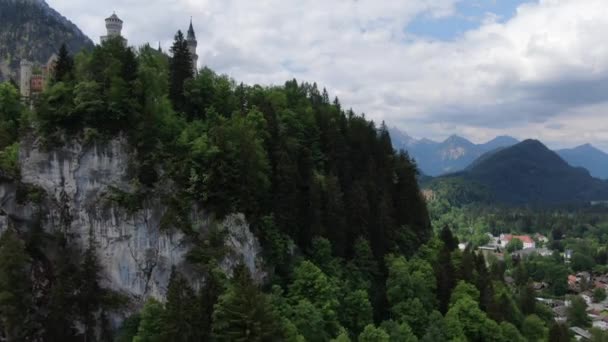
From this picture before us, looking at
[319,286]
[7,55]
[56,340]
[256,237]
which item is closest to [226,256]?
[256,237]

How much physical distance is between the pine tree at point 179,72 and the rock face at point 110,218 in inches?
401

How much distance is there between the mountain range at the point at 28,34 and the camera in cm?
16988

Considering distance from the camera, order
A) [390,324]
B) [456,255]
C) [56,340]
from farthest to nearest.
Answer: [456,255]
[390,324]
[56,340]

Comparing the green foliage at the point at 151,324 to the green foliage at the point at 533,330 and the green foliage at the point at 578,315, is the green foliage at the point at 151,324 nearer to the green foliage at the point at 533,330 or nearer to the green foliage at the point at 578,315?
the green foliage at the point at 533,330

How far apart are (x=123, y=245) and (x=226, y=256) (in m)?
8.50

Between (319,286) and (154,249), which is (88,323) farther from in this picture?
(319,286)

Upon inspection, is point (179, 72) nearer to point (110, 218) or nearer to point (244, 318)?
point (110, 218)

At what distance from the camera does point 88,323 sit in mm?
40188

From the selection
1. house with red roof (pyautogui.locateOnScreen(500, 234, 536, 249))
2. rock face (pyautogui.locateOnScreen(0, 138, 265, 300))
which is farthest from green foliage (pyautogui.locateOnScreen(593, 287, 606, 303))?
rock face (pyautogui.locateOnScreen(0, 138, 265, 300))

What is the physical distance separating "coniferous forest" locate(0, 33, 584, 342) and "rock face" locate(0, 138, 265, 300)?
86 centimetres

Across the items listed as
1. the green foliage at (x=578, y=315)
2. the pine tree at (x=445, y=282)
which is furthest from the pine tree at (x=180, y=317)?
the green foliage at (x=578, y=315)

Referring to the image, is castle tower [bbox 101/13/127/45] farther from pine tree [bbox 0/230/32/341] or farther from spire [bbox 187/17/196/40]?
pine tree [bbox 0/230/32/341]

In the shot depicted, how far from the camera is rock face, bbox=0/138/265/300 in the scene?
1628 inches

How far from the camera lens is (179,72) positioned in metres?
52.4
